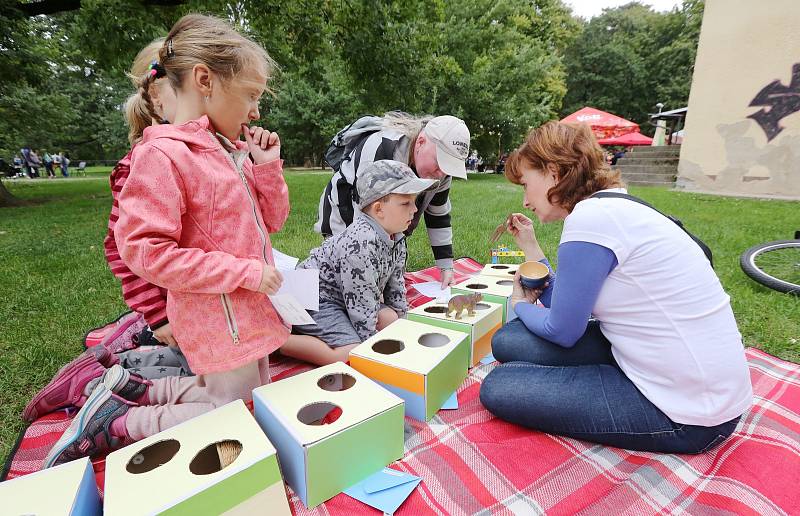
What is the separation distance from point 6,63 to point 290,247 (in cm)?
680

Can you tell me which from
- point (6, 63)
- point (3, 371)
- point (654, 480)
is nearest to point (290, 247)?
point (3, 371)

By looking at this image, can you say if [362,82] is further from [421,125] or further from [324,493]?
[324,493]

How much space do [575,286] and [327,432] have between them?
0.86m

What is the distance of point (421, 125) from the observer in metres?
2.39

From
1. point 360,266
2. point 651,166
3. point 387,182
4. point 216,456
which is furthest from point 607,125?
point 216,456

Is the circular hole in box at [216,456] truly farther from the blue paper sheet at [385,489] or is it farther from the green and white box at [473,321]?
the green and white box at [473,321]

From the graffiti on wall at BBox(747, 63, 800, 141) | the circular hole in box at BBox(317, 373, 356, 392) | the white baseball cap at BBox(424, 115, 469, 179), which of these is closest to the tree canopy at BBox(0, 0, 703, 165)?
the white baseball cap at BBox(424, 115, 469, 179)

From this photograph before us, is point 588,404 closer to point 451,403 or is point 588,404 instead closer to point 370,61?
point 451,403

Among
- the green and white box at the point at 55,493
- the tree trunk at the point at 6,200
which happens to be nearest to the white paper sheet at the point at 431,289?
the green and white box at the point at 55,493

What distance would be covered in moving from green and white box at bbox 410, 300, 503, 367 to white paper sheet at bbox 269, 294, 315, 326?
0.70 metres

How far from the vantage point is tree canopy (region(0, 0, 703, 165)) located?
6102 millimetres

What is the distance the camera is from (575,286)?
128cm

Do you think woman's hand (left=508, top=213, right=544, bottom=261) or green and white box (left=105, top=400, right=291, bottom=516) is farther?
woman's hand (left=508, top=213, right=544, bottom=261)

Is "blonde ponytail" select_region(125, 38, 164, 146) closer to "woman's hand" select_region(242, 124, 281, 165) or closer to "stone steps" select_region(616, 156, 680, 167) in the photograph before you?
"woman's hand" select_region(242, 124, 281, 165)
